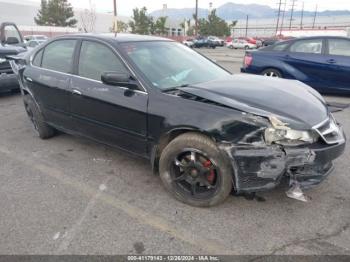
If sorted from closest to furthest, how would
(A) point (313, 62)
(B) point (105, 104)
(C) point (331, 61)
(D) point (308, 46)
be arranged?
(B) point (105, 104), (C) point (331, 61), (A) point (313, 62), (D) point (308, 46)

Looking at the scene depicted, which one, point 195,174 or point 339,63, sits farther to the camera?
point 339,63

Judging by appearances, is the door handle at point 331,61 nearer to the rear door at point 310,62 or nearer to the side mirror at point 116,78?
the rear door at point 310,62

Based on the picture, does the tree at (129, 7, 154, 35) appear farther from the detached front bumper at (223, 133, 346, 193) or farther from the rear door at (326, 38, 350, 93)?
the detached front bumper at (223, 133, 346, 193)

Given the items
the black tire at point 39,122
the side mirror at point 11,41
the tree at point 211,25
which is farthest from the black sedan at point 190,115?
the tree at point 211,25

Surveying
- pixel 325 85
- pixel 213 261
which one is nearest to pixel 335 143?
pixel 213 261

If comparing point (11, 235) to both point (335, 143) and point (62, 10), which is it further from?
point (62, 10)

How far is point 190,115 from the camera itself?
2.99 metres

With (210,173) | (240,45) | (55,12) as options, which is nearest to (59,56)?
(210,173)

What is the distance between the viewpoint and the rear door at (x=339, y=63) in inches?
284

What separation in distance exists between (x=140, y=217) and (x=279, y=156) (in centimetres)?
133

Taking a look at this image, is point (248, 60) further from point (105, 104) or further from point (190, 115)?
point (190, 115)

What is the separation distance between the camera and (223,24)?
69750 millimetres

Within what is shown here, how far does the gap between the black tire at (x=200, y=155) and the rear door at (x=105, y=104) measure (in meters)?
0.38

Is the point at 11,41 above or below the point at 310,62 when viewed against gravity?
above
